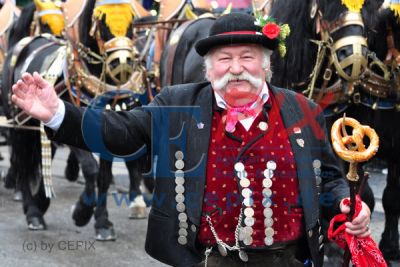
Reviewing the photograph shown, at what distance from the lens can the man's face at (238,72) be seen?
10.0 ft

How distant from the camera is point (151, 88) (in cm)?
758

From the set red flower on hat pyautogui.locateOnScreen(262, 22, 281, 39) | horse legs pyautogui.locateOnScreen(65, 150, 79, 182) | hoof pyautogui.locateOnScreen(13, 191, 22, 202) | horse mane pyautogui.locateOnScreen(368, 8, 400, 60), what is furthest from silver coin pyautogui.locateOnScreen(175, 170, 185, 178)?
horse legs pyautogui.locateOnScreen(65, 150, 79, 182)

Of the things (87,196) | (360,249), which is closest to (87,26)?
(87,196)

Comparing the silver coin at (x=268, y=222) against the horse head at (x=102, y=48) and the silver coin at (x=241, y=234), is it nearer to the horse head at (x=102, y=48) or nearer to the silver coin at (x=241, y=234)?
the silver coin at (x=241, y=234)

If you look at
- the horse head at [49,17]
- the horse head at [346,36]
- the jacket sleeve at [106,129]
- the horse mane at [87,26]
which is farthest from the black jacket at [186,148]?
the horse head at [49,17]

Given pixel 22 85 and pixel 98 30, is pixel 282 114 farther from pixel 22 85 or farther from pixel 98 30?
pixel 98 30

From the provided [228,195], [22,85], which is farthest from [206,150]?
[22,85]

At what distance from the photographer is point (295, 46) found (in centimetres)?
523

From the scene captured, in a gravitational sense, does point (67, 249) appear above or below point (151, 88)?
below

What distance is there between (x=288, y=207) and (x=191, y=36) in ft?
12.7

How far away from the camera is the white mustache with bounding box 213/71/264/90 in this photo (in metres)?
3.05

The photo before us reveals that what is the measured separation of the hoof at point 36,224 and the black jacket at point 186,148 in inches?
174

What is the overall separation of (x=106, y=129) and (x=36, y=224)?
457 cm

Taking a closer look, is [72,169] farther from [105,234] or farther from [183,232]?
[183,232]
